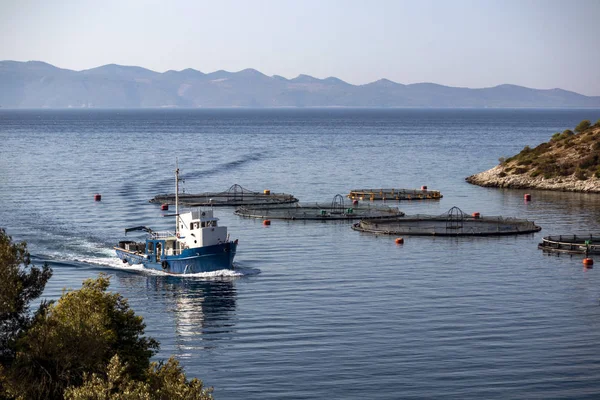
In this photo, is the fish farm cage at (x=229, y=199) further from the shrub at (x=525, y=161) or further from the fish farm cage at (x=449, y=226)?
the shrub at (x=525, y=161)

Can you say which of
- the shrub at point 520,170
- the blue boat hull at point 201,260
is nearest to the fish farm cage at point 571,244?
the blue boat hull at point 201,260

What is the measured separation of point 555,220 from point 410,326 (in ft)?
192

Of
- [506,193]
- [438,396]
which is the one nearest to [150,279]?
[438,396]

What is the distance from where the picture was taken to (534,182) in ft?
522

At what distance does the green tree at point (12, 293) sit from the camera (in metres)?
36.6

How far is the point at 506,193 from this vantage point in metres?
153

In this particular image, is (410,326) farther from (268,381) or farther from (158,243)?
(158,243)

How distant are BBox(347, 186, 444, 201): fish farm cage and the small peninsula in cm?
1943

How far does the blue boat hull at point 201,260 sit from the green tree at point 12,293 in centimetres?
4765

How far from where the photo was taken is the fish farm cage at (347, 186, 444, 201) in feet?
472

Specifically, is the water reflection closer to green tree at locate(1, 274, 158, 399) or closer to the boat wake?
the boat wake

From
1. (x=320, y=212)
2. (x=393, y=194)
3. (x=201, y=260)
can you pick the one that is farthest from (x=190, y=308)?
(x=393, y=194)

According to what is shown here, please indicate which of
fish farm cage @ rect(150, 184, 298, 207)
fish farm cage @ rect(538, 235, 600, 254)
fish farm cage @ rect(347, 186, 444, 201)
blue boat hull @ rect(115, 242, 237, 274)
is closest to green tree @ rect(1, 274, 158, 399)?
blue boat hull @ rect(115, 242, 237, 274)

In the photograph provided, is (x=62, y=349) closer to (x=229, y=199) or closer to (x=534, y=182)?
(x=229, y=199)
